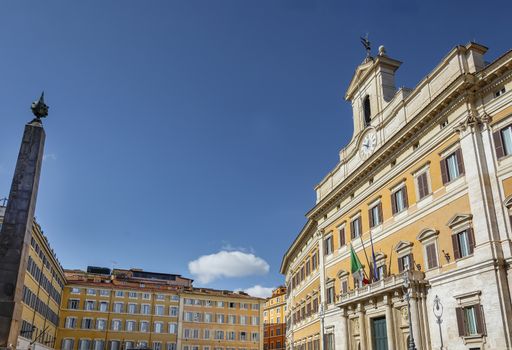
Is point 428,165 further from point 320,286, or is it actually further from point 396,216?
point 320,286

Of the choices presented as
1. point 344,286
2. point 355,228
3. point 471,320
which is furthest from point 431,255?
point 344,286

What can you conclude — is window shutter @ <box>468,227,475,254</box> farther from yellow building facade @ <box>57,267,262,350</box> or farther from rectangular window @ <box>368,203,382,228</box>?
yellow building facade @ <box>57,267,262,350</box>

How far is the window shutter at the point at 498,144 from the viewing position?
22203 millimetres

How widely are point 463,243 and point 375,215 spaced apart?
8839mm

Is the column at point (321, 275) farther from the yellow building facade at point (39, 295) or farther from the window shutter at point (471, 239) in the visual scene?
the yellow building facade at point (39, 295)

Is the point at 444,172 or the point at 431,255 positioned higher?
the point at 444,172

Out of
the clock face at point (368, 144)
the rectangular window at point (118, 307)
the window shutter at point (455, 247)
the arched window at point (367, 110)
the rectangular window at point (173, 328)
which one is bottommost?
the window shutter at point (455, 247)

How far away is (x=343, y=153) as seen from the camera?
37750 mm

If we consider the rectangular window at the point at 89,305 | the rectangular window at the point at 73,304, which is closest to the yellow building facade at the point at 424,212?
the rectangular window at the point at 89,305

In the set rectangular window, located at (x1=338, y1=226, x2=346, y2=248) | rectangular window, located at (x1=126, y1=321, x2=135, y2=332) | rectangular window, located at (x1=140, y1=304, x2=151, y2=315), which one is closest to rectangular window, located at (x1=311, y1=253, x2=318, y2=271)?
rectangular window, located at (x1=338, y1=226, x2=346, y2=248)

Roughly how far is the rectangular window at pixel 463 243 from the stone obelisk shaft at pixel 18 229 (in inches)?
718

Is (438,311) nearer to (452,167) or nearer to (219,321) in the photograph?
(452,167)

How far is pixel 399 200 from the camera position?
29312 millimetres

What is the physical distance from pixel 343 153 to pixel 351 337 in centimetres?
1314
